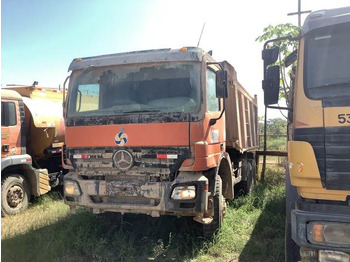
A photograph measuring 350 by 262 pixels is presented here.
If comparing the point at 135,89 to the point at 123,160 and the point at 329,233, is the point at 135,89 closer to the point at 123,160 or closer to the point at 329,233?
the point at 123,160

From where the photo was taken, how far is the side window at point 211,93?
4.31 m

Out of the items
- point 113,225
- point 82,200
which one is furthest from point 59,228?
point 82,200

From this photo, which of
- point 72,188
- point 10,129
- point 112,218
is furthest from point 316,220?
point 10,129

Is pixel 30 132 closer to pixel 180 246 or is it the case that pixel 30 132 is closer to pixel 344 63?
pixel 180 246

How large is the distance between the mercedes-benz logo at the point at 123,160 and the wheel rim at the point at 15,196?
12.4ft

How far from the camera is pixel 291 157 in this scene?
2.91 metres

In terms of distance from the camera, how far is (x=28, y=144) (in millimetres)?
7586

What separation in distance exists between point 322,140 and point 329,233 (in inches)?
Result: 30.5

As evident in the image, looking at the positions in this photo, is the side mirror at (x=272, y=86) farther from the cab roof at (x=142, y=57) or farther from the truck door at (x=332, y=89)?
the cab roof at (x=142, y=57)

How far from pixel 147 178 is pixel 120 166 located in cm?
38

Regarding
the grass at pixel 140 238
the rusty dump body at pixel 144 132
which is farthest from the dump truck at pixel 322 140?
the grass at pixel 140 238

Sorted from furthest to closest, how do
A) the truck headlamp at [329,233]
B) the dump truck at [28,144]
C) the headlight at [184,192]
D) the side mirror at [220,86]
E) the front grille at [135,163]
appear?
the dump truck at [28,144] → the side mirror at [220,86] → the front grille at [135,163] → the headlight at [184,192] → the truck headlamp at [329,233]

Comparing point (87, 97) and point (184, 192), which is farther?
point (87, 97)

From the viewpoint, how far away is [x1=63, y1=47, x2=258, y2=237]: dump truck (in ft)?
13.0
